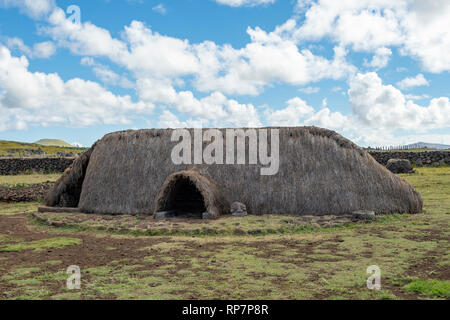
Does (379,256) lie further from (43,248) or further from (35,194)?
(35,194)

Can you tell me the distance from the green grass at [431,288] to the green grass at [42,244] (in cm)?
816

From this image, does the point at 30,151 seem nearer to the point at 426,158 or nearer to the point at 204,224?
the point at 426,158

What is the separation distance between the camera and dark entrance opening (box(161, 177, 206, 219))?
1334 centimetres

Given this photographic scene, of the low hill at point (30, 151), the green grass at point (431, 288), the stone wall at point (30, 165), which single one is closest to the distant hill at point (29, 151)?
the low hill at point (30, 151)

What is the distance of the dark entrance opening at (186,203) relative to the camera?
43.8 ft

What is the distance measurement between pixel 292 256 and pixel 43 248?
632cm

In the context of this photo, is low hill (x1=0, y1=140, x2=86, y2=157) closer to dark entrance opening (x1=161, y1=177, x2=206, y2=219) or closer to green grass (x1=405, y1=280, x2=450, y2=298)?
dark entrance opening (x1=161, y1=177, x2=206, y2=219)

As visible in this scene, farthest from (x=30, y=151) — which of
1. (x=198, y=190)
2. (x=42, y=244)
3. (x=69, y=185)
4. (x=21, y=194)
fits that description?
(x=42, y=244)

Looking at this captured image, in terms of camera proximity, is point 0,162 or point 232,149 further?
point 0,162

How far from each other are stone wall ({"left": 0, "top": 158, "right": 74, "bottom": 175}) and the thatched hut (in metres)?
26.4

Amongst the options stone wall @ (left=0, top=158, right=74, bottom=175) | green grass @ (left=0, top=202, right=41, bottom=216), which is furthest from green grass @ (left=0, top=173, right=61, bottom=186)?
green grass @ (left=0, top=202, right=41, bottom=216)

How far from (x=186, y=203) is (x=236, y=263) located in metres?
7.24
